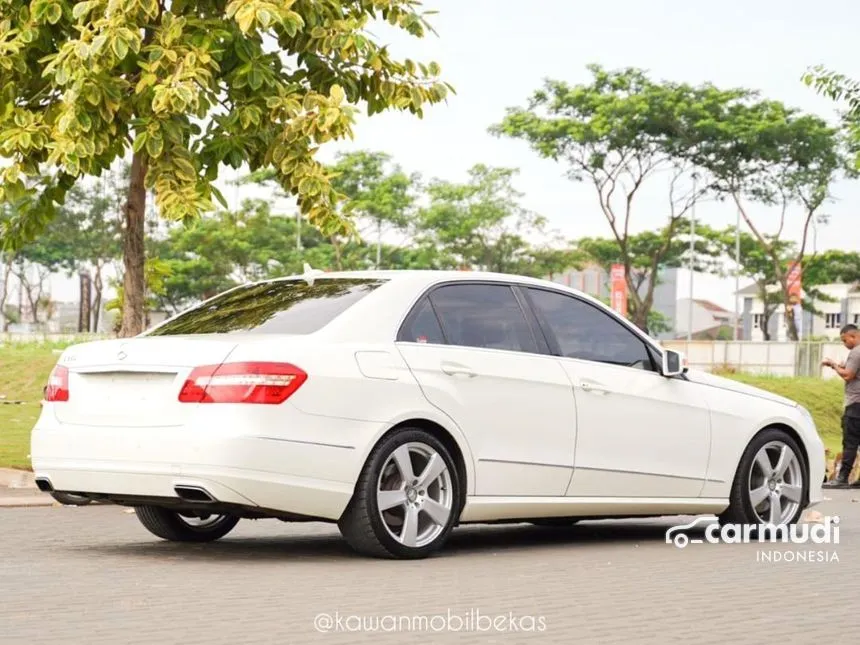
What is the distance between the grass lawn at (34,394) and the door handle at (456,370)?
6392mm

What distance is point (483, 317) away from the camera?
932 centimetres

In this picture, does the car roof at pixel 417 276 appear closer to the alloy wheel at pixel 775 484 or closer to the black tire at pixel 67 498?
the black tire at pixel 67 498

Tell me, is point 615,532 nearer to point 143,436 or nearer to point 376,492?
point 376,492

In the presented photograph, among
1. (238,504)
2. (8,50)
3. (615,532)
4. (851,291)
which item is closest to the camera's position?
(238,504)

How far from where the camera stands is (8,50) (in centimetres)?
1398

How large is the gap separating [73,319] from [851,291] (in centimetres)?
6332

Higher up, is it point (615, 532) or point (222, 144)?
point (222, 144)

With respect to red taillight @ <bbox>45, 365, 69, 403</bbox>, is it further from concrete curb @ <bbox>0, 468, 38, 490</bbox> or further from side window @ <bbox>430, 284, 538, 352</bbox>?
concrete curb @ <bbox>0, 468, 38, 490</bbox>

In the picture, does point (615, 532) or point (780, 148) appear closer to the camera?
point (615, 532)

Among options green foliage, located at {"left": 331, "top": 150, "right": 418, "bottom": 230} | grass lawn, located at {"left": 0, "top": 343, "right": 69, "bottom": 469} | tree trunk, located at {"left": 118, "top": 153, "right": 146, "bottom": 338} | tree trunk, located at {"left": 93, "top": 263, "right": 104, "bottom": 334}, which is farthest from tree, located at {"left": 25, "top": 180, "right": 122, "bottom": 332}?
tree trunk, located at {"left": 118, "top": 153, "right": 146, "bottom": 338}

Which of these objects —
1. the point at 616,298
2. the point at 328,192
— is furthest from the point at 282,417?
the point at 616,298

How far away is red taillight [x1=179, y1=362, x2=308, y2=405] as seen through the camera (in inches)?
316

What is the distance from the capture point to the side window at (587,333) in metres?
9.73

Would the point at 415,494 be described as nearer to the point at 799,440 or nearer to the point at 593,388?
the point at 593,388
